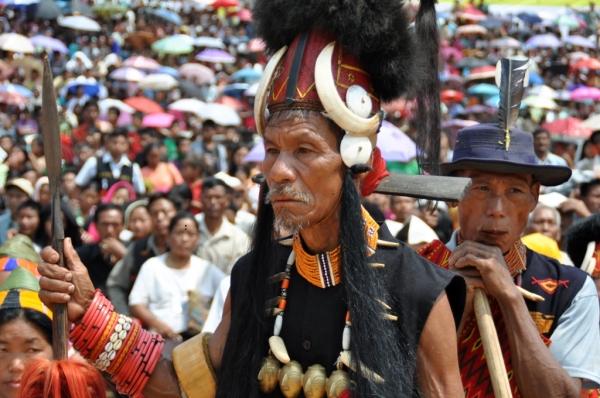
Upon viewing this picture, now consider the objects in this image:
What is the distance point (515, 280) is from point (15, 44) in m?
20.1

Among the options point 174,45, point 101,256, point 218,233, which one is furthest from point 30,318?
point 174,45

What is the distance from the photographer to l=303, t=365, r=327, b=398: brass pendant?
301 cm

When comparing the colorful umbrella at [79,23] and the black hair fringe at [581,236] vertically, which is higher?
the colorful umbrella at [79,23]

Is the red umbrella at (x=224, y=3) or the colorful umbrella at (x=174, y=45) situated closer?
the colorful umbrella at (x=174, y=45)

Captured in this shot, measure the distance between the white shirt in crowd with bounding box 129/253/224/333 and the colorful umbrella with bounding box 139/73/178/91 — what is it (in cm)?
1418

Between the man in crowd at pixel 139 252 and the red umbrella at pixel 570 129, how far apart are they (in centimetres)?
986

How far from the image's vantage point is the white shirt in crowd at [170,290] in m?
7.62

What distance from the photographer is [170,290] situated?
7617 mm

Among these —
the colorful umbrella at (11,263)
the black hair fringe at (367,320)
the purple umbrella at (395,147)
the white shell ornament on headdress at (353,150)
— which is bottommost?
the purple umbrella at (395,147)

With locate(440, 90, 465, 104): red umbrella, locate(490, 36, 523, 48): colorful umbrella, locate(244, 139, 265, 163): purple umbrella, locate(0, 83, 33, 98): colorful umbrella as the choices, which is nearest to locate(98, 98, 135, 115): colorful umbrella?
locate(0, 83, 33, 98): colorful umbrella

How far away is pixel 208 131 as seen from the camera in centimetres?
1597

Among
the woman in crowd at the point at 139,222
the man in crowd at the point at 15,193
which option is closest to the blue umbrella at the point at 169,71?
the man in crowd at the point at 15,193

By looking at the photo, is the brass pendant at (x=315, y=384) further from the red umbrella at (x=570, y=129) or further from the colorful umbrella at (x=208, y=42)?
the colorful umbrella at (x=208, y=42)

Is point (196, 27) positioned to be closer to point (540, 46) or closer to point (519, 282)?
point (540, 46)
